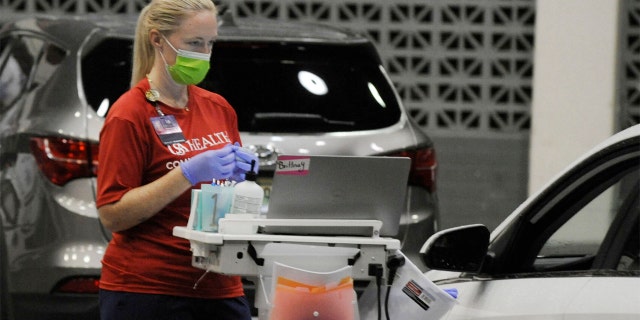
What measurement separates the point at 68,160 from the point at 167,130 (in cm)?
187

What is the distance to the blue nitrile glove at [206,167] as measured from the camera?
13.8 ft

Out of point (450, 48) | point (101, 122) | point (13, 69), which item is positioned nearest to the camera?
point (101, 122)

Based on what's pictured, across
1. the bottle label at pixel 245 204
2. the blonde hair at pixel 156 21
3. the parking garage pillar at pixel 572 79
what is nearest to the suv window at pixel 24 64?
the blonde hair at pixel 156 21

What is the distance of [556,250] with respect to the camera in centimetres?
445

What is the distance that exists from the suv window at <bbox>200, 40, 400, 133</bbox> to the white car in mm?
2015

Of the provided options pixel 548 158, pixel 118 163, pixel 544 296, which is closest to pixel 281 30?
pixel 118 163

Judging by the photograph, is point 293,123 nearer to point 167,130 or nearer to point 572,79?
point 167,130

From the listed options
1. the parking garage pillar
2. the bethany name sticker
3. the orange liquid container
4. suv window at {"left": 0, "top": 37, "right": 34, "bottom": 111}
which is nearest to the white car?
the orange liquid container

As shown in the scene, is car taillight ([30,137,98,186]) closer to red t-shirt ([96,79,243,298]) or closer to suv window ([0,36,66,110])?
suv window ([0,36,66,110])

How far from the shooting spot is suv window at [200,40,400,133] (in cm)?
649

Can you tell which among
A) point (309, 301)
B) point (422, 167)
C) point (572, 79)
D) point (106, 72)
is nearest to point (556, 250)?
point (309, 301)

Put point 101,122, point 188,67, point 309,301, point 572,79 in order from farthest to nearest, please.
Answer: point 572,79
point 101,122
point 188,67
point 309,301

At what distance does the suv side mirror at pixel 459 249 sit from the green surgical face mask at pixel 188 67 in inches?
33.1

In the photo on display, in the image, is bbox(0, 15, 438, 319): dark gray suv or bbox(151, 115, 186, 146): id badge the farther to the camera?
bbox(0, 15, 438, 319): dark gray suv
